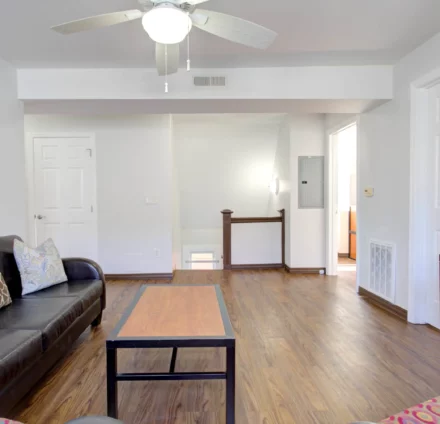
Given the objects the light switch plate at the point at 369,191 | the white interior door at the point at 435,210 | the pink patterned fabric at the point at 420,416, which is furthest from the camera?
the light switch plate at the point at 369,191

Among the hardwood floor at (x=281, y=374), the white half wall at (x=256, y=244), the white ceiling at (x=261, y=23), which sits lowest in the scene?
the hardwood floor at (x=281, y=374)

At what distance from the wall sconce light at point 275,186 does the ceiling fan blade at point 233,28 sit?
13.3ft

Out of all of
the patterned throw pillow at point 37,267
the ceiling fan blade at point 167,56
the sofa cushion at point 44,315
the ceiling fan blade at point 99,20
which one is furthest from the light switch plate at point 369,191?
the patterned throw pillow at point 37,267

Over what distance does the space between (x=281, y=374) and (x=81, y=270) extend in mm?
1924

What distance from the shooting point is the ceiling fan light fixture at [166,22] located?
1554 mm

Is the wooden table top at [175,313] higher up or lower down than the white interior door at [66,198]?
lower down

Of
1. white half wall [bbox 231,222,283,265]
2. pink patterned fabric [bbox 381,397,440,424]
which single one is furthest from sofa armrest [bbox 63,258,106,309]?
white half wall [bbox 231,222,283,265]

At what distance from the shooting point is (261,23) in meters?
2.38

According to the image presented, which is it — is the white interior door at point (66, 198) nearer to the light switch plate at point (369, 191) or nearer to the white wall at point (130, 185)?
the white wall at point (130, 185)

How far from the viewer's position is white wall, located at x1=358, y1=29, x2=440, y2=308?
2.94 m

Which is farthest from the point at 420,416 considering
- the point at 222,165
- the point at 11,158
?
the point at 222,165

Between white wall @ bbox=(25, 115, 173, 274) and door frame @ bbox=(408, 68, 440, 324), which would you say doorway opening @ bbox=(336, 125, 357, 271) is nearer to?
door frame @ bbox=(408, 68, 440, 324)

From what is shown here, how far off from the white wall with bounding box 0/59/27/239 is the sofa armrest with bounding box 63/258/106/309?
2.43ft

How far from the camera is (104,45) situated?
2.70 m
